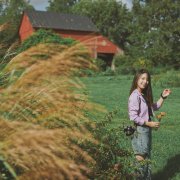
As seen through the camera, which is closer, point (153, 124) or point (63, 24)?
point (153, 124)

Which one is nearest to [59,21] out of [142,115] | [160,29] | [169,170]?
[160,29]

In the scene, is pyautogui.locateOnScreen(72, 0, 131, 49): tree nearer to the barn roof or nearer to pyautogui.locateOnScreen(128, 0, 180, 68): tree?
the barn roof

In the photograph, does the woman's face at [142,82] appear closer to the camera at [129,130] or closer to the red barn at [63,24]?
the camera at [129,130]

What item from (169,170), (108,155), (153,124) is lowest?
(169,170)

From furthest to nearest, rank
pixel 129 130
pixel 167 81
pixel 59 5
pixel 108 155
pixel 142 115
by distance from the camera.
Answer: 1. pixel 59 5
2. pixel 167 81
3. pixel 142 115
4. pixel 129 130
5. pixel 108 155

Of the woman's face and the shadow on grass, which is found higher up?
the woman's face

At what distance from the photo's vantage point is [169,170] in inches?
276

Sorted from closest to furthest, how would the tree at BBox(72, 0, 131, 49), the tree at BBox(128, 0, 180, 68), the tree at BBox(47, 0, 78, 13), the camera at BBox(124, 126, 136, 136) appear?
the camera at BBox(124, 126, 136, 136) < the tree at BBox(128, 0, 180, 68) < the tree at BBox(72, 0, 131, 49) < the tree at BBox(47, 0, 78, 13)

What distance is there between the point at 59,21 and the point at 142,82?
57.5m

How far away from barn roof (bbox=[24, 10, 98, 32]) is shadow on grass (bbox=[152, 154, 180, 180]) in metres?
53.3

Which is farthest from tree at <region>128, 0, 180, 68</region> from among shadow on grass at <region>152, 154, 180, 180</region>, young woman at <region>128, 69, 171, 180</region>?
young woman at <region>128, 69, 171, 180</region>

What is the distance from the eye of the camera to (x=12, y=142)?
9.46 ft

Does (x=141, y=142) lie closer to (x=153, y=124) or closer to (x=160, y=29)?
(x=153, y=124)

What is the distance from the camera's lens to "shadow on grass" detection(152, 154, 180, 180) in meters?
6.74
